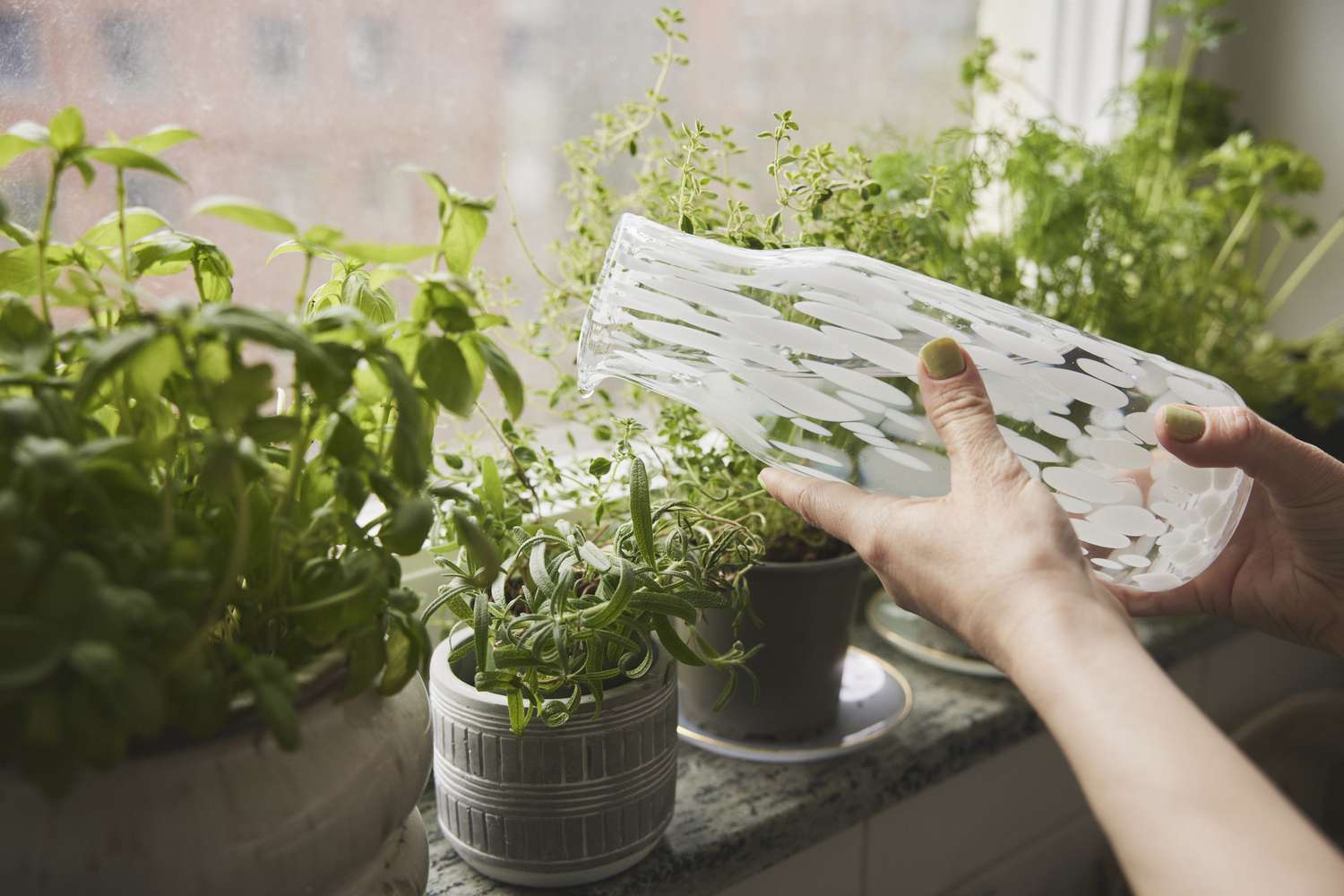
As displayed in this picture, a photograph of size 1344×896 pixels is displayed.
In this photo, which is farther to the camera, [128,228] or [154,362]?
[128,228]

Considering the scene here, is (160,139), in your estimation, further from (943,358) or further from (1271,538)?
(1271,538)

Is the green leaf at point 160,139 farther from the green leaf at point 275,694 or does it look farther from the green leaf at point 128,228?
the green leaf at point 275,694

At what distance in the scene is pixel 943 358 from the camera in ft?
1.69

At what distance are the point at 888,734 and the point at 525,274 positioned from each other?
1.67 ft

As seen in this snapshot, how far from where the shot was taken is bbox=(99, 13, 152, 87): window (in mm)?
688

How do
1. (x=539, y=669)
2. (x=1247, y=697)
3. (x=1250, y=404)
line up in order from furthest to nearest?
1. (x=1247, y=697)
2. (x=1250, y=404)
3. (x=539, y=669)

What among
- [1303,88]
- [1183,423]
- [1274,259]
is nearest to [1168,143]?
[1274,259]

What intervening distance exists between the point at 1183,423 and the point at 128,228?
0.53 metres

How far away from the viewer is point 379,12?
80cm

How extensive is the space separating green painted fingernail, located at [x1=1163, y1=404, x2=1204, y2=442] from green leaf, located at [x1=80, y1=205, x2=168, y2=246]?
51 cm

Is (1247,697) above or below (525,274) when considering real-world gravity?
below

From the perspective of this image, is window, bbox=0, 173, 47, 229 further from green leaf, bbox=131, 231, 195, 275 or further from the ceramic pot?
the ceramic pot

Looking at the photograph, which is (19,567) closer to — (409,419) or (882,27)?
(409,419)

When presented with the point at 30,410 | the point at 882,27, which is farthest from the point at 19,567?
the point at 882,27
